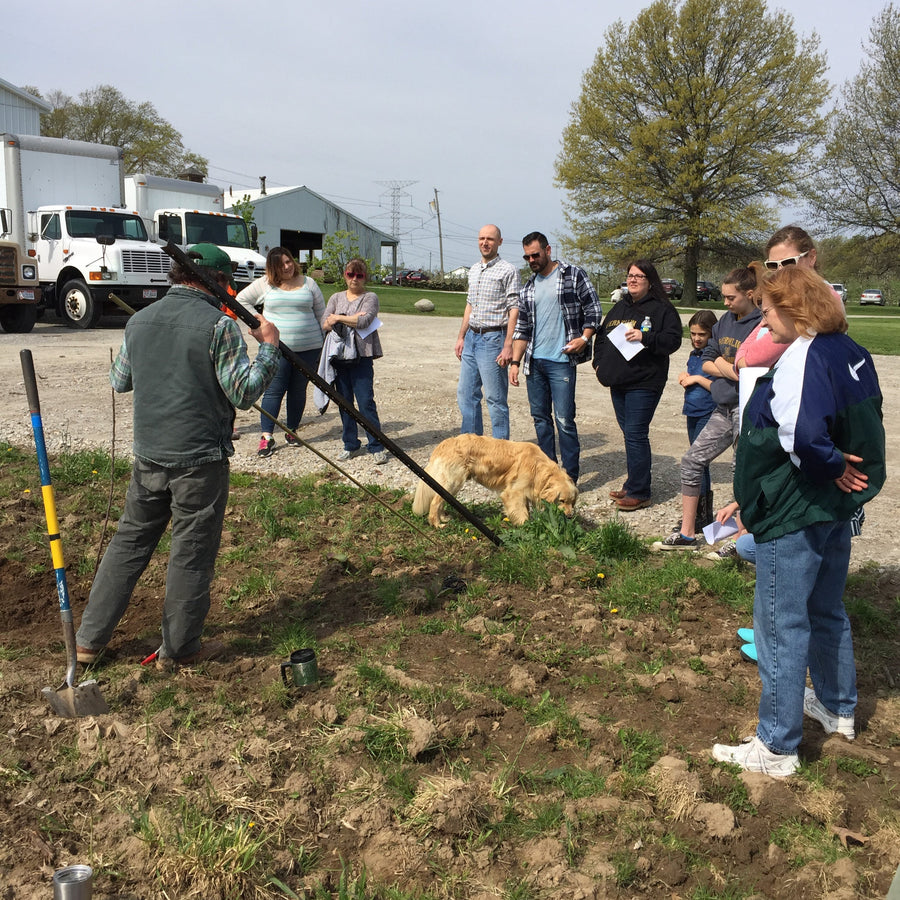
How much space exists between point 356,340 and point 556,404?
7.47 feet

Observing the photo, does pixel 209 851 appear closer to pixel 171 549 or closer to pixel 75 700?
pixel 75 700

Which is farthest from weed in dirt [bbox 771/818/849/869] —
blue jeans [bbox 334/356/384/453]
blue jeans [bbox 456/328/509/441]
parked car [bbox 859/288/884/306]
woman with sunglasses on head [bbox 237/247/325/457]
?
parked car [bbox 859/288/884/306]

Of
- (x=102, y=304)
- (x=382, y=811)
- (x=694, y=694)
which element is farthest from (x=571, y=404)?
(x=102, y=304)

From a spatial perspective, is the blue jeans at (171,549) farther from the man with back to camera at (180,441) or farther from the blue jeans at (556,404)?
the blue jeans at (556,404)

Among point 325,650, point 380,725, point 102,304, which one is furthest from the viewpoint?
point 102,304

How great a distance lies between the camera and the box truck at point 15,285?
18125 millimetres

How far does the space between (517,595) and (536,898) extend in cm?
265

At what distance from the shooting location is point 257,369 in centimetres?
409

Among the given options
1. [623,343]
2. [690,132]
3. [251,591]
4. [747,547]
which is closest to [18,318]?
[251,591]

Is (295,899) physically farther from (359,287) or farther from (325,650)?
(359,287)

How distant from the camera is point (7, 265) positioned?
18.2 meters

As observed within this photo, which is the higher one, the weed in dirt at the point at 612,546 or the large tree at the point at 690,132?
the large tree at the point at 690,132

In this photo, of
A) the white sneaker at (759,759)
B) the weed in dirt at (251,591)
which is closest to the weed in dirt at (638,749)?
the white sneaker at (759,759)

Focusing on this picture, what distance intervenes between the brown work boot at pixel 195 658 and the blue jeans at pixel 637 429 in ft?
12.3
